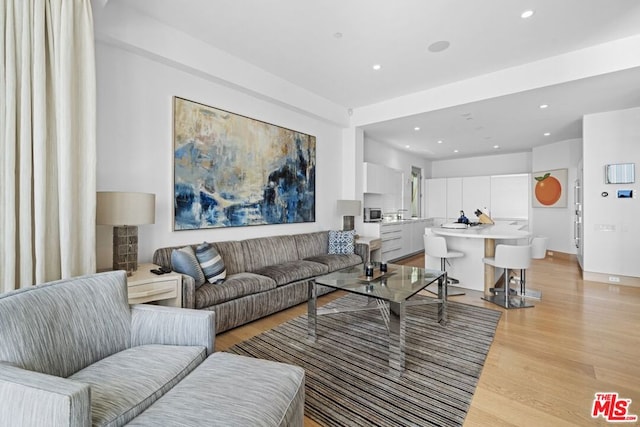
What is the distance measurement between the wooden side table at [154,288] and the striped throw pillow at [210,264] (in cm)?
45

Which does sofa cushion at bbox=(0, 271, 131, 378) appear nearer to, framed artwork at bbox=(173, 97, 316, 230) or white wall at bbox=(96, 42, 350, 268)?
white wall at bbox=(96, 42, 350, 268)

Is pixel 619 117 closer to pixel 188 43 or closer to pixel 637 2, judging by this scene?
pixel 637 2

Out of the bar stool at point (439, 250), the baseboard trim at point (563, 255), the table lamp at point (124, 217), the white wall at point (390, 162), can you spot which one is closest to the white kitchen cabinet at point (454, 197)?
the white wall at point (390, 162)

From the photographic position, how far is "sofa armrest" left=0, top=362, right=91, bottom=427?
955 millimetres

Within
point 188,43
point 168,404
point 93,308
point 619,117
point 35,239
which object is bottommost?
point 168,404

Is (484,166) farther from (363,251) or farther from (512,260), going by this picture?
(512,260)

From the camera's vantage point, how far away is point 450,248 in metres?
4.56

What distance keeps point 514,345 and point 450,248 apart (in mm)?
2058

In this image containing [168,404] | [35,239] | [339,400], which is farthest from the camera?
[35,239]

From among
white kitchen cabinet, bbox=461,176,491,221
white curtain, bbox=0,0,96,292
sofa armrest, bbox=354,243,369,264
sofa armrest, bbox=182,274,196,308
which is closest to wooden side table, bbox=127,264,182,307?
sofa armrest, bbox=182,274,196,308

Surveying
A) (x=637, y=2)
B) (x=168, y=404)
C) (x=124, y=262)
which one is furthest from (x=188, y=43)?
(x=637, y=2)

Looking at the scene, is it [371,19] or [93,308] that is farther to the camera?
[371,19]

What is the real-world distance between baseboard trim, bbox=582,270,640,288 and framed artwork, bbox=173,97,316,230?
464 centimetres

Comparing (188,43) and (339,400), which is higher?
(188,43)
